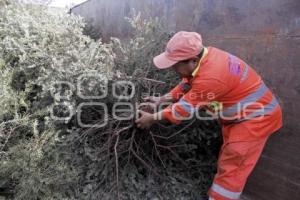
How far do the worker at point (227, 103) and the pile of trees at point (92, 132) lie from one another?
53cm

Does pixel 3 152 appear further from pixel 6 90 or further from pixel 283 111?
pixel 283 111

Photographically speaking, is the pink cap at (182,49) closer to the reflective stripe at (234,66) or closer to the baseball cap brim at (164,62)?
the baseball cap brim at (164,62)

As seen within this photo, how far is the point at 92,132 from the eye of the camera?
11.4 ft

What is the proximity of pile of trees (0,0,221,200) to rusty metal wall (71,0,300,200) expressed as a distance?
1.97ft

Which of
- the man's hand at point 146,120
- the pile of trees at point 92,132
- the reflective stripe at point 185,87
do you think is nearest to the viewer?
the man's hand at point 146,120

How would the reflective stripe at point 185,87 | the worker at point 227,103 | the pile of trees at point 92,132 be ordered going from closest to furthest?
the worker at point 227,103 → the pile of trees at point 92,132 → the reflective stripe at point 185,87

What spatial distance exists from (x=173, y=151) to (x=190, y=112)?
3.10ft

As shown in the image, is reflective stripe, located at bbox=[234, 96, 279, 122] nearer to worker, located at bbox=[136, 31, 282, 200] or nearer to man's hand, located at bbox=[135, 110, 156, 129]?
worker, located at bbox=[136, 31, 282, 200]

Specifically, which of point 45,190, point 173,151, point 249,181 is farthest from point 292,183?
point 45,190

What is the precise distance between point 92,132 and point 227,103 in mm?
1478

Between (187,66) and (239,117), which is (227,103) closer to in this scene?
(239,117)

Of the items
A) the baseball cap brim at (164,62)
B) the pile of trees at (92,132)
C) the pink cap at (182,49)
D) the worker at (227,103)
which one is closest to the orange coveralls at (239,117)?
the worker at (227,103)

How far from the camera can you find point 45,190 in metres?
2.78

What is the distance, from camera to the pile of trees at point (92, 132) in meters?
3.01
